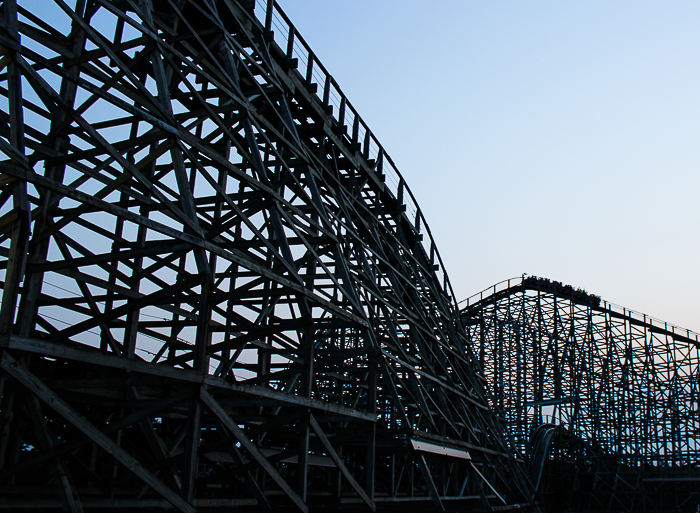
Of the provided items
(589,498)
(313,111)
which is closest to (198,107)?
(313,111)

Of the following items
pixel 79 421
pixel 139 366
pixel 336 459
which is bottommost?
pixel 336 459

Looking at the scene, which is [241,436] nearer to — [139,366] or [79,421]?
[139,366]

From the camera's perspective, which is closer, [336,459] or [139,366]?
[139,366]

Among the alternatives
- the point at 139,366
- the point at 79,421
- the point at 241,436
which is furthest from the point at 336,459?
the point at 79,421

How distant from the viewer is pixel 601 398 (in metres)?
28.3

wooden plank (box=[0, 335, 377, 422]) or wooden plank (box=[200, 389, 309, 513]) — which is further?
wooden plank (box=[200, 389, 309, 513])

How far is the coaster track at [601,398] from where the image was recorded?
25672 mm

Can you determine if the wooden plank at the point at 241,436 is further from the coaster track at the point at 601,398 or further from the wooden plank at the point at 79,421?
the coaster track at the point at 601,398

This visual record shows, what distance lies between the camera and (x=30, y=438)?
8.88 m

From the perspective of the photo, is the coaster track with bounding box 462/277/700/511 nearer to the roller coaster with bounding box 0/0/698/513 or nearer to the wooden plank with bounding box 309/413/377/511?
the roller coaster with bounding box 0/0/698/513

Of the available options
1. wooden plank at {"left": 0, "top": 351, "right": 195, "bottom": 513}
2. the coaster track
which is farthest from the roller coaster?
the coaster track

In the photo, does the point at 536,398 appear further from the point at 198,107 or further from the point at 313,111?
the point at 198,107

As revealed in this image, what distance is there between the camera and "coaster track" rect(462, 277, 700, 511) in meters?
25.7

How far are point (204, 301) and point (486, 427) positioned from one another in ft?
42.5
